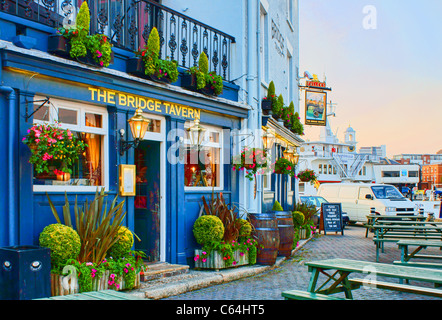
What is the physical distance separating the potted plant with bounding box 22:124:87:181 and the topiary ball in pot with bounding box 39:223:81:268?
2.48 feet

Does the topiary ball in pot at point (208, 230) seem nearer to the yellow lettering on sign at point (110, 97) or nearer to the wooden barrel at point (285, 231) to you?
the wooden barrel at point (285, 231)

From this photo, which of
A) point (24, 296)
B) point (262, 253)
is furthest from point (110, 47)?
point (262, 253)

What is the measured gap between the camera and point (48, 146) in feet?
20.2

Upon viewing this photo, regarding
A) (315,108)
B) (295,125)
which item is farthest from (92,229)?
(315,108)

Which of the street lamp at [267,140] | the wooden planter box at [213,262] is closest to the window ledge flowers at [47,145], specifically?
the wooden planter box at [213,262]

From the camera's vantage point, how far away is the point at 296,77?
18.5m

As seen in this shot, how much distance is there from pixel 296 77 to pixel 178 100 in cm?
1022

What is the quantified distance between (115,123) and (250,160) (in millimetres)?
3506

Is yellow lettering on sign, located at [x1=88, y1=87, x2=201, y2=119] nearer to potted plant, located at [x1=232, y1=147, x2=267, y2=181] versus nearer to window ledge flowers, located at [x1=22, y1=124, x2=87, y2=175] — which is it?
window ledge flowers, located at [x1=22, y1=124, x2=87, y2=175]

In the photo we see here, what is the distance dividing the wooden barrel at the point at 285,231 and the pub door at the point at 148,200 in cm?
300

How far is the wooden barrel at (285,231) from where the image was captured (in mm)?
10875

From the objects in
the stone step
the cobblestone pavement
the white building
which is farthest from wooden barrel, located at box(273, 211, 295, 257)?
the white building

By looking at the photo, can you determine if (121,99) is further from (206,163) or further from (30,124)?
(206,163)
